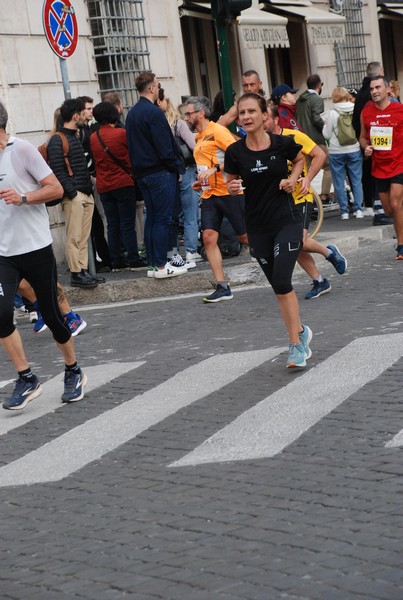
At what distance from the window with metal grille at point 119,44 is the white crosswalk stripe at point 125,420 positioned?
844 cm

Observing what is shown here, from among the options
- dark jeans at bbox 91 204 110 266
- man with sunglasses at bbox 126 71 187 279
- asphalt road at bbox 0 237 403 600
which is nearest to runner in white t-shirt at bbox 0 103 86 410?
asphalt road at bbox 0 237 403 600

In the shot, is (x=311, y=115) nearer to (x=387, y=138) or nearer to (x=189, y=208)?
(x=189, y=208)

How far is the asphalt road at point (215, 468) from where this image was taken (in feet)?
15.4

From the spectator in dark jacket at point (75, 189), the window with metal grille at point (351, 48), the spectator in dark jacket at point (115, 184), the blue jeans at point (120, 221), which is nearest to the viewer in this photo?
the spectator in dark jacket at point (75, 189)

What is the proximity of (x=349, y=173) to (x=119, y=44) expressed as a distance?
3.47m

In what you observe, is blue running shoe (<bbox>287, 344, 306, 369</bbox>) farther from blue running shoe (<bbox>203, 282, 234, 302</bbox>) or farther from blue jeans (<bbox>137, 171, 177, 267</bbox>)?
blue jeans (<bbox>137, 171, 177, 267</bbox>)

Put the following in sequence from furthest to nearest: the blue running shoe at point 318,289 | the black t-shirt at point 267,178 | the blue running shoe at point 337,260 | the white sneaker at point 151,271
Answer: the white sneaker at point 151,271 → the blue running shoe at point 337,260 → the blue running shoe at point 318,289 → the black t-shirt at point 267,178

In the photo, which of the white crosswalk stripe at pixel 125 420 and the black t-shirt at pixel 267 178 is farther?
the black t-shirt at pixel 267 178

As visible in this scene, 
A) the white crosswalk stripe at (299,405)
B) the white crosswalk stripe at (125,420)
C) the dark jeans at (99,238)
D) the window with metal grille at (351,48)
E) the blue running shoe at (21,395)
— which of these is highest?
the window with metal grille at (351,48)

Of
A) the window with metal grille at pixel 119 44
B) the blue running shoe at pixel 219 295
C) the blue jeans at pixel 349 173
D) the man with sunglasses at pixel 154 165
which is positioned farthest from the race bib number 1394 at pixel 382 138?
the window with metal grille at pixel 119 44

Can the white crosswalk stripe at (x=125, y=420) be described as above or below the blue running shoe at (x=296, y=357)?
below

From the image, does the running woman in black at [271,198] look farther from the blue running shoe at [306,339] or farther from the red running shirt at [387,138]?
the red running shirt at [387,138]

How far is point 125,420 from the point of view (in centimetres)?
746

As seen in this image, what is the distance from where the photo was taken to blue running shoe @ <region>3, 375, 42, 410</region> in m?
8.14
